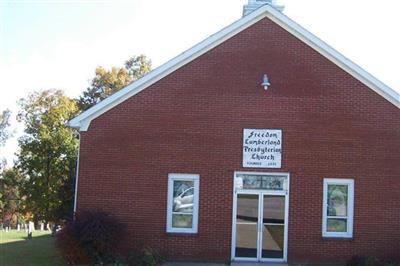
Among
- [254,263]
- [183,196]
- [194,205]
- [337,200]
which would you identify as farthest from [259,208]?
[337,200]

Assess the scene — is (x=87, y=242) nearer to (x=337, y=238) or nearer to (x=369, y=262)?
(x=337, y=238)

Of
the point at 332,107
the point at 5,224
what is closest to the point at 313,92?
the point at 332,107

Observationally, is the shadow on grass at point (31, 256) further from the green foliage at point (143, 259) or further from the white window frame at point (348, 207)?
the white window frame at point (348, 207)

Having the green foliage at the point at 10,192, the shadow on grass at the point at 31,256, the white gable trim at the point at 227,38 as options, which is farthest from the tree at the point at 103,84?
the white gable trim at the point at 227,38

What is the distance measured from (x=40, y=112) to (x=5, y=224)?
137 feet

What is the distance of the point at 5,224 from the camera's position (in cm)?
6925

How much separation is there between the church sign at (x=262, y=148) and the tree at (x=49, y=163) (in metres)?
14.8

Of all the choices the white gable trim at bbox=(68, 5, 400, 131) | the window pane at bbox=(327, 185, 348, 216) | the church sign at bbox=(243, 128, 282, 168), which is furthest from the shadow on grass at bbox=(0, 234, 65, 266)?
the window pane at bbox=(327, 185, 348, 216)

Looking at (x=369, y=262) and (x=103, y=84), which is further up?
(x=103, y=84)

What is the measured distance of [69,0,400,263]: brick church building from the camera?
1772cm

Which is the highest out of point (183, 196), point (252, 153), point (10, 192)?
point (252, 153)

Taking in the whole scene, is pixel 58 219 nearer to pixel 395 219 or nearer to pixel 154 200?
pixel 154 200

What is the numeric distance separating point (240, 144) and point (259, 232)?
2.77 meters

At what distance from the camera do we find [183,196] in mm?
17938
